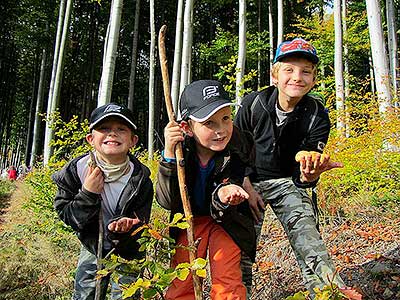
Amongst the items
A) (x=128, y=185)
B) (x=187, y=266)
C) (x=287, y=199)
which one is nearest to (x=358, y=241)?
(x=287, y=199)

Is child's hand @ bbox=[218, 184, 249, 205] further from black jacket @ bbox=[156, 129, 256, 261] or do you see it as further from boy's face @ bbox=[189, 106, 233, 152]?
boy's face @ bbox=[189, 106, 233, 152]

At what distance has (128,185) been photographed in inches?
91.0

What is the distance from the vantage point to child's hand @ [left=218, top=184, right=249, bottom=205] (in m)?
1.70

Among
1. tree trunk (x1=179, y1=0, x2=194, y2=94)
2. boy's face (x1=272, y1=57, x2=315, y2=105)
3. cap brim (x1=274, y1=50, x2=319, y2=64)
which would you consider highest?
tree trunk (x1=179, y1=0, x2=194, y2=94)

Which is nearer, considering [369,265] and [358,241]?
[369,265]

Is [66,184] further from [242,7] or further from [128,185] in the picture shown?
[242,7]

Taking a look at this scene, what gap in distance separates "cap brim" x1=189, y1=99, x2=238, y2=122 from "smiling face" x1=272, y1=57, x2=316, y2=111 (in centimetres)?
60

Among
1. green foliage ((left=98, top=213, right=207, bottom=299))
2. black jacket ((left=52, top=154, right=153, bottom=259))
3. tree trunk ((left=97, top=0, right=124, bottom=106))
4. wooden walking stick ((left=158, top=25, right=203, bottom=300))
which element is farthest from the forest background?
green foliage ((left=98, top=213, right=207, bottom=299))

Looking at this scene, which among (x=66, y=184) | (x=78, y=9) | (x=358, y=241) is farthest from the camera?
(x=78, y=9)

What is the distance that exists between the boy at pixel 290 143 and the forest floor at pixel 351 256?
3.37 ft

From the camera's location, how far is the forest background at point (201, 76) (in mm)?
4641

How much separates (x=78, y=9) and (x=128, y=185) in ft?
82.5

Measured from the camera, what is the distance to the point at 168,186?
1.88 meters

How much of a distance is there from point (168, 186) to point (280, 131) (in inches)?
34.1
